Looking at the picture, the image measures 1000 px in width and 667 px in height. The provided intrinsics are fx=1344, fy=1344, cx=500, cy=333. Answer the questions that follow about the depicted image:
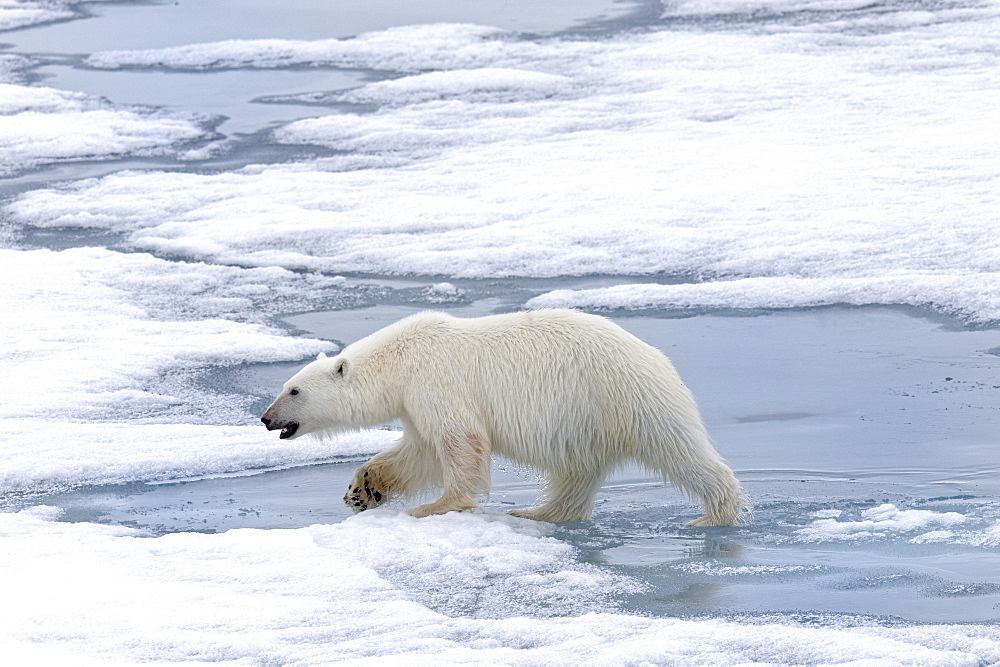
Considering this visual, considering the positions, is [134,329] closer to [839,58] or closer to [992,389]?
[992,389]

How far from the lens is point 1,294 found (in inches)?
321

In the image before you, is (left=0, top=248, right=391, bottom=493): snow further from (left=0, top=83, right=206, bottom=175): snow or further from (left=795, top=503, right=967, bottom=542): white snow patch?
(left=0, top=83, right=206, bottom=175): snow

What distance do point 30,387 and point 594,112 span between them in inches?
278

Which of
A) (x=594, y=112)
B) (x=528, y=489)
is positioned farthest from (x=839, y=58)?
(x=528, y=489)

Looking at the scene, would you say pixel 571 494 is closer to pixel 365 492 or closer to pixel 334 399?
pixel 365 492

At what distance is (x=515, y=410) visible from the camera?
4914 mm

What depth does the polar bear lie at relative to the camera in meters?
4.72

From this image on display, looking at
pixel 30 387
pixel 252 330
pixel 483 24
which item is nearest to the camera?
pixel 30 387

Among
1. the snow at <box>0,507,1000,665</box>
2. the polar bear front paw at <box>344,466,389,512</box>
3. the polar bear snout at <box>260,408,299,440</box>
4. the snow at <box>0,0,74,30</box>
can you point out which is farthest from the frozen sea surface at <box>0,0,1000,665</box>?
the snow at <box>0,0,74,30</box>

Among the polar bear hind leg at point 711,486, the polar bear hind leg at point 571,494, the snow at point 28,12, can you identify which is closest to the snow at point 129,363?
the polar bear hind leg at point 571,494

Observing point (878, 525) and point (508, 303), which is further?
point (508, 303)

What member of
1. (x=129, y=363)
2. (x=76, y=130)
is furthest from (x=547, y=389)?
(x=76, y=130)

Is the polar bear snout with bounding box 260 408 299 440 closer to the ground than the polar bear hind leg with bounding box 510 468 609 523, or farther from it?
farther from it

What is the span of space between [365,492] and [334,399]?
14.7 inches
